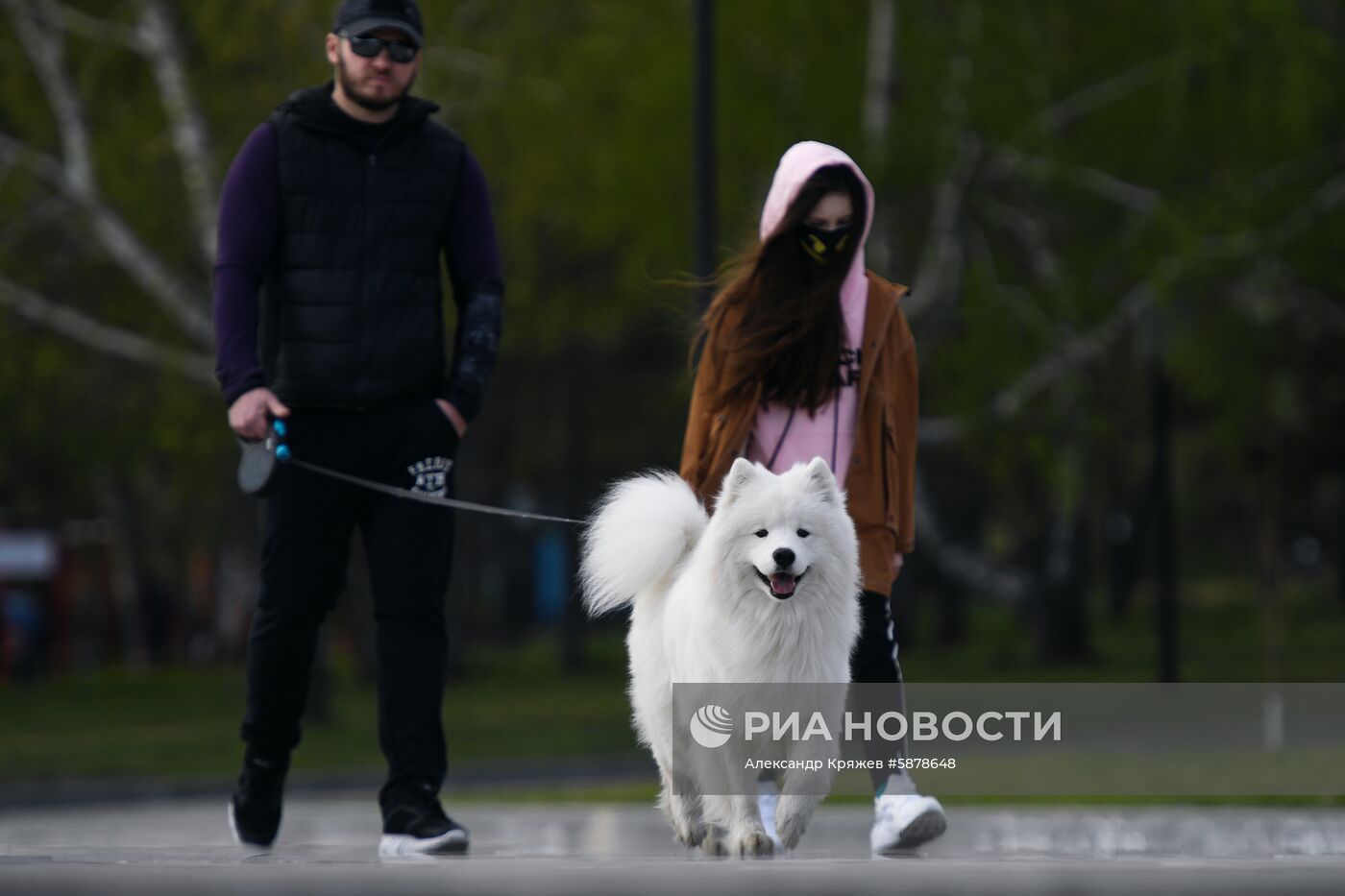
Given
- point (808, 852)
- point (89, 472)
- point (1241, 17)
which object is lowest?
point (808, 852)

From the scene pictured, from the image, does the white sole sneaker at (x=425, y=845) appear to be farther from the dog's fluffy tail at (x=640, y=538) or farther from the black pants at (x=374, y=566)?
the dog's fluffy tail at (x=640, y=538)

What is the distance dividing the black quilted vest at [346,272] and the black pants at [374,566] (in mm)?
116

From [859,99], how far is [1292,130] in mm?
4759

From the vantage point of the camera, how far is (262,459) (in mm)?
6516

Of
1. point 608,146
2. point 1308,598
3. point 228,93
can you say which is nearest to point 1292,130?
point 608,146

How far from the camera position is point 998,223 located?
2609cm

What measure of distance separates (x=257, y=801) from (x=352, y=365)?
4.61 feet

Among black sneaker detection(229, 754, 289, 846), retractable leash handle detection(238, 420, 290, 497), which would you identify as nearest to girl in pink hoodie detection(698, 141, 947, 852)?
retractable leash handle detection(238, 420, 290, 497)

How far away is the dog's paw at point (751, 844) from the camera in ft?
18.1

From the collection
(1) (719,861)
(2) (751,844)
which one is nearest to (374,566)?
(2) (751,844)

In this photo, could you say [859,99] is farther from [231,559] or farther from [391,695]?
[231,559]

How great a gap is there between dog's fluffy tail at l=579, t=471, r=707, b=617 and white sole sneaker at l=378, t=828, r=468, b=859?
2.94 feet

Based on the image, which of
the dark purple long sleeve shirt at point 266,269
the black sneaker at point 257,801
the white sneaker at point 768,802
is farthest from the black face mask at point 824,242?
the black sneaker at point 257,801

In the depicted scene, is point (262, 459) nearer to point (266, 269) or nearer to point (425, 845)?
point (266, 269)
